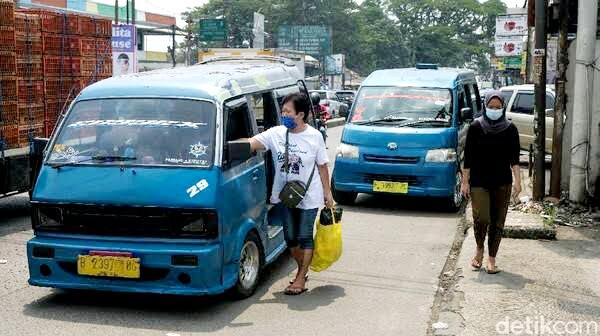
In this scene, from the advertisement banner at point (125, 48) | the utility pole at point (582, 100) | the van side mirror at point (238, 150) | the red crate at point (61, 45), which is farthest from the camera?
the advertisement banner at point (125, 48)

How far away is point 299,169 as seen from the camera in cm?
594

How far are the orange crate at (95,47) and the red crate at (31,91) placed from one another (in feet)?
4.17

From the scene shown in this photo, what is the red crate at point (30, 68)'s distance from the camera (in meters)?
9.62

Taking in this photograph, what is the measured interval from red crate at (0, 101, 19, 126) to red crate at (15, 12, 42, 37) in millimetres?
1046

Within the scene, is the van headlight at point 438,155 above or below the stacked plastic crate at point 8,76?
below

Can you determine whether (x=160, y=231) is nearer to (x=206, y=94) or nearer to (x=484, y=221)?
(x=206, y=94)

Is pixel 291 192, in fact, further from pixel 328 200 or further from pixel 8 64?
pixel 8 64

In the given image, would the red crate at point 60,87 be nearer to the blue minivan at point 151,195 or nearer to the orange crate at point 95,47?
the orange crate at point 95,47

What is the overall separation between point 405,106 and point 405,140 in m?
0.81

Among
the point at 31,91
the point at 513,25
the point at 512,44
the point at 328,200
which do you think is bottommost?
the point at 328,200

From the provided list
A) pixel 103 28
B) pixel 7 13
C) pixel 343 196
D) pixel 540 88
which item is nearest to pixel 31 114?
pixel 7 13

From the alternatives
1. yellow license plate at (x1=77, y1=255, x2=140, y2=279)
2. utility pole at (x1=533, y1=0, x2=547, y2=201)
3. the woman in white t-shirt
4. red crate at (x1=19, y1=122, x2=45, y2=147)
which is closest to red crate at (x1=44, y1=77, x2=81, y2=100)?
red crate at (x1=19, y1=122, x2=45, y2=147)

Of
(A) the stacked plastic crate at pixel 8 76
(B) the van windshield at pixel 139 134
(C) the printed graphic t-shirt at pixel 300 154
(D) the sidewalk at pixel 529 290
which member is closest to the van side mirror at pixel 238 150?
(B) the van windshield at pixel 139 134

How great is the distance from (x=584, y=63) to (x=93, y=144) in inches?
241
